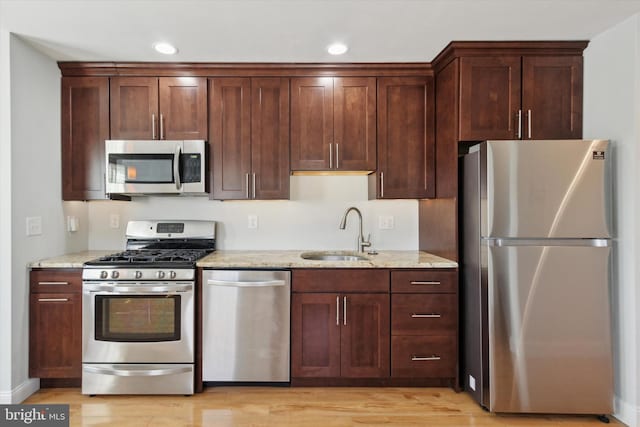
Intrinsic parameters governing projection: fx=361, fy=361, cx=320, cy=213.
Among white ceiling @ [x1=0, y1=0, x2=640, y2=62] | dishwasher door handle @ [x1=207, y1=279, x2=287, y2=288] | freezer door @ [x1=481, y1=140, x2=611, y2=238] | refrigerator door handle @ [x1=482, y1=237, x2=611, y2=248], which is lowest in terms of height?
dishwasher door handle @ [x1=207, y1=279, x2=287, y2=288]

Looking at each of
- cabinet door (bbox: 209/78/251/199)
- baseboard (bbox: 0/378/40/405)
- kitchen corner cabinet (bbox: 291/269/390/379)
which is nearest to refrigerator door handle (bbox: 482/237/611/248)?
kitchen corner cabinet (bbox: 291/269/390/379)

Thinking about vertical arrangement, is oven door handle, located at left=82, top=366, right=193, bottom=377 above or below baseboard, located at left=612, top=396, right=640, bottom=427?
above

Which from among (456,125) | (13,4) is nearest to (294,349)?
(456,125)

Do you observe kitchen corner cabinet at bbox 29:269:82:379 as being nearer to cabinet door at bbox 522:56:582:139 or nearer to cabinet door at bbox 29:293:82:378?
cabinet door at bbox 29:293:82:378

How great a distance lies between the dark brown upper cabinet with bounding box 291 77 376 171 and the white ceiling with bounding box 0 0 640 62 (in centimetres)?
24

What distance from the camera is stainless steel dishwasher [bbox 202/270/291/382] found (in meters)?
2.56

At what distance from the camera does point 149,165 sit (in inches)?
112

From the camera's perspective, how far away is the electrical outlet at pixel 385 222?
3.26 m

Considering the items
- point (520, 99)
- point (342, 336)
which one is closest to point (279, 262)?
point (342, 336)

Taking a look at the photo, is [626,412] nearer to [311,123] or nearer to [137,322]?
[311,123]

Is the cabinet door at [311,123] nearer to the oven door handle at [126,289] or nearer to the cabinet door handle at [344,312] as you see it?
the cabinet door handle at [344,312]

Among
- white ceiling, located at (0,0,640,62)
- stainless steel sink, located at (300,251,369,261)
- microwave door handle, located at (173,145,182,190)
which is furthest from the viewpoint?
stainless steel sink, located at (300,251,369,261)

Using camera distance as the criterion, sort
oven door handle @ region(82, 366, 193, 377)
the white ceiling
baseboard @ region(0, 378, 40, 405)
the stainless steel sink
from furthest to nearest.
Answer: the stainless steel sink → oven door handle @ region(82, 366, 193, 377) → baseboard @ region(0, 378, 40, 405) → the white ceiling

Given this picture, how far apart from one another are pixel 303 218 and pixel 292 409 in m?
1.53
